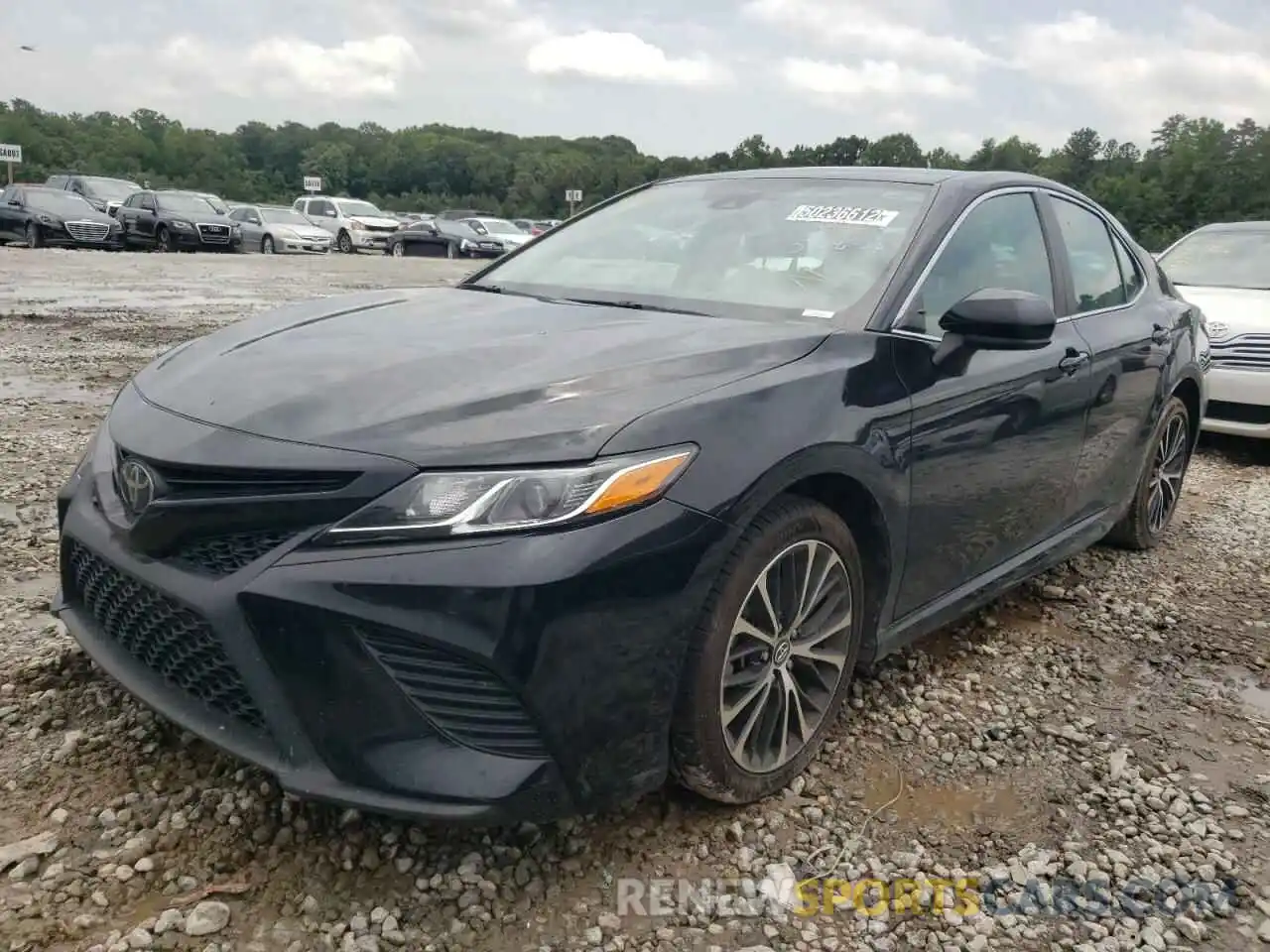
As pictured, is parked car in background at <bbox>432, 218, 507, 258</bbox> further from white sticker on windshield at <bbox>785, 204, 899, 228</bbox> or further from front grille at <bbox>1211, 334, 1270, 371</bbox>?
white sticker on windshield at <bbox>785, 204, 899, 228</bbox>

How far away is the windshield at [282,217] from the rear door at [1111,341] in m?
26.2

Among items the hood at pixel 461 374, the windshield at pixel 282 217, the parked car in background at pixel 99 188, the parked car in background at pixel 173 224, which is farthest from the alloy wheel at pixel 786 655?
the parked car in background at pixel 99 188

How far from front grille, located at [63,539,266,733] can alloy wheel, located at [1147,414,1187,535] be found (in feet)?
13.0

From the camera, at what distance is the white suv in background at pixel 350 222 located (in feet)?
99.7

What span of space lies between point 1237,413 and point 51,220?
78.4 feet

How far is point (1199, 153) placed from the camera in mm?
50312

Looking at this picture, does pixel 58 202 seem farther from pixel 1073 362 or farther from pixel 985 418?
pixel 985 418

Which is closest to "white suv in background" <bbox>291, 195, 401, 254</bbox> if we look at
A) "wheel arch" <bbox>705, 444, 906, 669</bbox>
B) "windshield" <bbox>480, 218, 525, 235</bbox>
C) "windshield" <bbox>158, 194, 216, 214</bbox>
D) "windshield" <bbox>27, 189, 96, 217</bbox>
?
"windshield" <bbox>480, 218, 525, 235</bbox>

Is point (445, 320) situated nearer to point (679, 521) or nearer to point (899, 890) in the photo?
point (679, 521)

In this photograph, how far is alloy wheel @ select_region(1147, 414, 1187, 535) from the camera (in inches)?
181

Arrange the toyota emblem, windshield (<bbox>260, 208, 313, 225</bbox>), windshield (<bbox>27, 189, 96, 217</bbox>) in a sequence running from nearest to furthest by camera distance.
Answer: the toyota emblem → windshield (<bbox>27, 189, 96, 217</bbox>) → windshield (<bbox>260, 208, 313, 225</bbox>)

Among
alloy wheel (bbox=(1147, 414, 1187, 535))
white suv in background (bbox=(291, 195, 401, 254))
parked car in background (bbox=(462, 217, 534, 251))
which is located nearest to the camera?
alloy wheel (bbox=(1147, 414, 1187, 535))

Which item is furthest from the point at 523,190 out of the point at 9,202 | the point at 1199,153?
the point at 9,202

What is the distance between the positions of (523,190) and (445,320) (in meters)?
81.1
